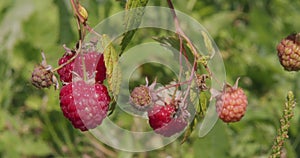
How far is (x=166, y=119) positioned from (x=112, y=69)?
0.23 meters

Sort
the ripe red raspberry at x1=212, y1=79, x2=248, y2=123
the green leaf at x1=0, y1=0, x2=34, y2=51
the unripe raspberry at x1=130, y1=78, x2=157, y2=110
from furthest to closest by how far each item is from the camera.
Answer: the green leaf at x1=0, y1=0, x2=34, y2=51 < the ripe red raspberry at x1=212, y1=79, x2=248, y2=123 < the unripe raspberry at x1=130, y1=78, x2=157, y2=110

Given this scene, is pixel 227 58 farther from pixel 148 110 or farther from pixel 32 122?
pixel 148 110

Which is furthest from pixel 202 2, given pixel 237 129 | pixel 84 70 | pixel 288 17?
pixel 84 70

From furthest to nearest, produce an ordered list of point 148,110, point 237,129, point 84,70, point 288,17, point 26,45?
point 288,17, point 26,45, point 237,129, point 148,110, point 84,70

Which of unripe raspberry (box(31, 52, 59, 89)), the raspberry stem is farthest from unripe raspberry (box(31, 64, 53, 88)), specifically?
the raspberry stem

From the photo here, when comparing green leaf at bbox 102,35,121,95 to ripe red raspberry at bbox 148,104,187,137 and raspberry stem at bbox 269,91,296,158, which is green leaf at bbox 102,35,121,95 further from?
raspberry stem at bbox 269,91,296,158

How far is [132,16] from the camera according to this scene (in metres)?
1.56

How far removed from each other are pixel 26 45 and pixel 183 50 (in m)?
1.83

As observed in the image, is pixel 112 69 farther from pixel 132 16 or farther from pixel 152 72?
pixel 152 72

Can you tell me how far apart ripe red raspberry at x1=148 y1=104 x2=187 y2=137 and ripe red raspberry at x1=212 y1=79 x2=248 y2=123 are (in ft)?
0.41

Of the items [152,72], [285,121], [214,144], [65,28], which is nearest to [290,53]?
[285,121]

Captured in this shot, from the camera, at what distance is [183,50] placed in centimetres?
171

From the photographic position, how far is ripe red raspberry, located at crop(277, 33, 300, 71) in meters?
1.73

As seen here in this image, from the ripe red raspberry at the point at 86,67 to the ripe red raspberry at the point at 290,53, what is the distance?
50cm
